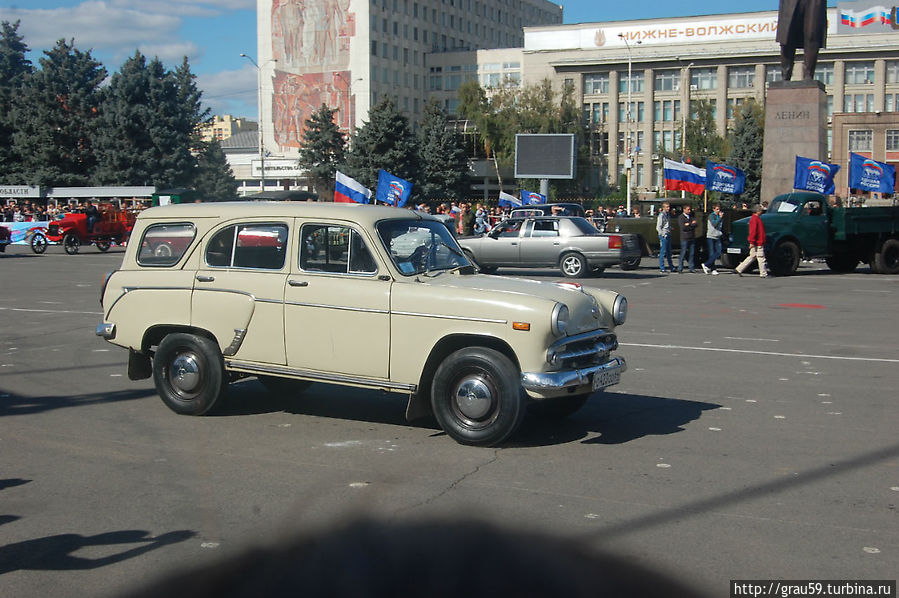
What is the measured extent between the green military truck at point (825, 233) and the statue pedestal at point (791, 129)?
8.54 metres

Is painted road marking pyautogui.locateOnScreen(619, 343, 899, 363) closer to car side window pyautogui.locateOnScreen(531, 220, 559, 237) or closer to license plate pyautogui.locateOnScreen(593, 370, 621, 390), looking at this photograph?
license plate pyautogui.locateOnScreen(593, 370, 621, 390)

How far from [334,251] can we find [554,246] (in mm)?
17222

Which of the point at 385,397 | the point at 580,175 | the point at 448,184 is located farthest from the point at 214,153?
→ the point at 385,397

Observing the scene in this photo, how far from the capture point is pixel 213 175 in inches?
3103

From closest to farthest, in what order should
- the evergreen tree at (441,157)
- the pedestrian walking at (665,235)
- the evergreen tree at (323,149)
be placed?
the pedestrian walking at (665,235), the evergreen tree at (441,157), the evergreen tree at (323,149)

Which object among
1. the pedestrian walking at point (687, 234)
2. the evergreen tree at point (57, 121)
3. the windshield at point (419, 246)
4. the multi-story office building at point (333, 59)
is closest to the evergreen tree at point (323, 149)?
the evergreen tree at point (57, 121)

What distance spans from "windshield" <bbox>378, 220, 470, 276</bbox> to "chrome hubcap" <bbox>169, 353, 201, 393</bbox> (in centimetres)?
204

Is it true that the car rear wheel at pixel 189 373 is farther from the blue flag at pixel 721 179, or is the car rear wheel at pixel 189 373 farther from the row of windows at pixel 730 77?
the row of windows at pixel 730 77

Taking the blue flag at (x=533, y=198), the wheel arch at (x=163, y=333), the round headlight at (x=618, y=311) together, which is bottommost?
the wheel arch at (x=163, y=333)

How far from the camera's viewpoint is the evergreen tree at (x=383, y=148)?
2741 inches

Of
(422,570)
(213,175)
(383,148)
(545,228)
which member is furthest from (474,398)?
(213,175)

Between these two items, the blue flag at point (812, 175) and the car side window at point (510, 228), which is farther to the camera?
the blue flag at point (812, 175)

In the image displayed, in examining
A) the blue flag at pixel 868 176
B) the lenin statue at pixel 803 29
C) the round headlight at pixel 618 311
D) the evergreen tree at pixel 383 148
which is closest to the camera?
the round headlight at pixel 618 311

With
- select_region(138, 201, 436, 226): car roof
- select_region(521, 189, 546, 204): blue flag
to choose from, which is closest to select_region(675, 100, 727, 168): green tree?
select_region(521, 189, 546, 204): blue flag
